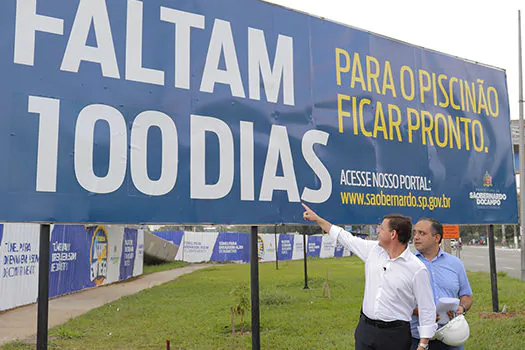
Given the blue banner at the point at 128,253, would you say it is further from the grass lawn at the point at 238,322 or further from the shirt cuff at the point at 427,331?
the shirt cuff at the point at 427,331

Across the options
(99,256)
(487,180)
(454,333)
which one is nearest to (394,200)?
(487,180)

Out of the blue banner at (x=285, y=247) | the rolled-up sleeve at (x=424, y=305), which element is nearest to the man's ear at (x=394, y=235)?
the rolled-up sleeve at (x=424, y=305)

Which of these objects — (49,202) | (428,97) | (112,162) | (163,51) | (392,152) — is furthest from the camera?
(428,97)

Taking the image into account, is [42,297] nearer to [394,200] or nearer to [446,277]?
[446,277]

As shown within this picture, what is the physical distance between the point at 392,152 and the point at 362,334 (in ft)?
9.98

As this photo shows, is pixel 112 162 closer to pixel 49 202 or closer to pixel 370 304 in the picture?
pixel 49 202

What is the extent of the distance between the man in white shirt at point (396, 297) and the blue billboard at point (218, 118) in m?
1.66

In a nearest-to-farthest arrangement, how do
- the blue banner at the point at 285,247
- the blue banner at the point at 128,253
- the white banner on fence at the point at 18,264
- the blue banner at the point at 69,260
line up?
the white banner on fence at the point at 18,264, the blue banner at the point at 69,260, the blue banner at the point at 128,253, the blue banner at the point at 285,247

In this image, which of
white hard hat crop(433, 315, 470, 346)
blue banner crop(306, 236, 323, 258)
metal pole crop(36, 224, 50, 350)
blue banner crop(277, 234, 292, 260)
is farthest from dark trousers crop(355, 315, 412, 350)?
blue banner crop(306, 236, 323, 258)

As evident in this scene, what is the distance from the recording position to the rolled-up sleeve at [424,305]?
365cm

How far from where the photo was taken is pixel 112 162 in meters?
4.40

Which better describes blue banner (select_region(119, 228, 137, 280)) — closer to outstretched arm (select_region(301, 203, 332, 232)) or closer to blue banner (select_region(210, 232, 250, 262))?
blue banner (select_region(210, 232, 250, 262))

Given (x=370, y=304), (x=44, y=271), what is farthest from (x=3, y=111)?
(x=370, y=304)

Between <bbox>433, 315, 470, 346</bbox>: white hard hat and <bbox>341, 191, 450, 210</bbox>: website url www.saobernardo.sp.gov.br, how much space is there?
2.02 metres
